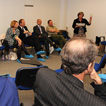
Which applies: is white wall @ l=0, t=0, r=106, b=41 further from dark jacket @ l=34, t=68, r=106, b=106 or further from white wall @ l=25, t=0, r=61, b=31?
dark jacket @ l=34, t=68, r=106, b=106

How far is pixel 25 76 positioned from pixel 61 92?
4.27ft

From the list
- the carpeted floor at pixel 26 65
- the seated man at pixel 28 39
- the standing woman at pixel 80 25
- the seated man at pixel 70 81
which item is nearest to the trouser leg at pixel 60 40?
the carpeted floor at pixel 26 65

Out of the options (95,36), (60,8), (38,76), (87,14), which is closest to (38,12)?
(60,8)

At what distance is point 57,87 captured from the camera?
90 cm

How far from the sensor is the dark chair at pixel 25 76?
202 cm

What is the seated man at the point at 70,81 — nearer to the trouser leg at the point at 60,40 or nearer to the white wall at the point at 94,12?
the trouser leg at the point at 60,40

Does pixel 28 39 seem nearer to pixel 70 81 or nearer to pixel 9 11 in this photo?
pixel 9 11

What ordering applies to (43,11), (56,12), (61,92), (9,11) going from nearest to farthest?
1. (61,92)
2. (9,11)
3. (43,11)
4. (56,12)

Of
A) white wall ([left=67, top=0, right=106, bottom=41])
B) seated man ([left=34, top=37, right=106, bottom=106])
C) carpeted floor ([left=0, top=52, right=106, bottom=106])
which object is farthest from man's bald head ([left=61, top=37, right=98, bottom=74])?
white wall ([left=67, top=0, right=106, bottom=41])

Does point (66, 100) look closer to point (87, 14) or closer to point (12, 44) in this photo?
point (12, 44)

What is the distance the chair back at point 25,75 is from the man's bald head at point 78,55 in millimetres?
1073

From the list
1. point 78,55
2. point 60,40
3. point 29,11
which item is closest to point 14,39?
point 60,40

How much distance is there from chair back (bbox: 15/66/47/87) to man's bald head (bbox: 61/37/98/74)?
107cm

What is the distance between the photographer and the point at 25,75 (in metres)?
2.09
